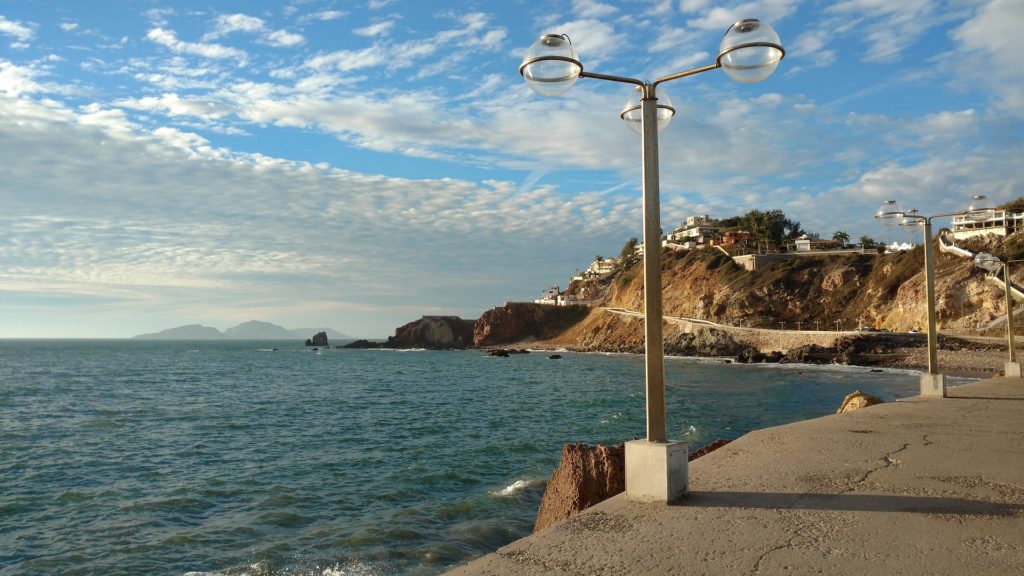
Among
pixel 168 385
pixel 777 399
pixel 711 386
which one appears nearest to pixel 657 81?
pixel 777 399

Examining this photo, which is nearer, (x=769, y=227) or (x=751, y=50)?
(x=751, y=50)

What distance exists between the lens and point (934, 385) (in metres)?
15.0

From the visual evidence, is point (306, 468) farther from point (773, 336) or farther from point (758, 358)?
point (773, 336)

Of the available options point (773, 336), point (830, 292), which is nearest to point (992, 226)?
point (830, 292)

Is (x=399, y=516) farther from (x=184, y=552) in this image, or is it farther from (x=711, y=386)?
(x=711, y=386)

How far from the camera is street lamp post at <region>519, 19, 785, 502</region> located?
19.1ft

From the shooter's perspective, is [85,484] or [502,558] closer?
[502,558]

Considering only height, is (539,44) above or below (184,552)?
above

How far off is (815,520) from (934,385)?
39.3ft

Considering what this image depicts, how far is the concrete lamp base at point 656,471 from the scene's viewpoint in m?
6.11

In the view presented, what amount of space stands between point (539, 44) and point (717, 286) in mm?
86063

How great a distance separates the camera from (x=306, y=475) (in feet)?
50.3

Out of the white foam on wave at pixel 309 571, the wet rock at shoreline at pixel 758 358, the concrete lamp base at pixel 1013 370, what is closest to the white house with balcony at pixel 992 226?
the wet rock at shoreline at pixel 758 358

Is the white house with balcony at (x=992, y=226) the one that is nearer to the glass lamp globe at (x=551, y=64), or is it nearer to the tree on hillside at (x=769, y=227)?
the tree on hillside at (x=769, y=227)
